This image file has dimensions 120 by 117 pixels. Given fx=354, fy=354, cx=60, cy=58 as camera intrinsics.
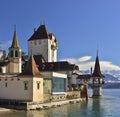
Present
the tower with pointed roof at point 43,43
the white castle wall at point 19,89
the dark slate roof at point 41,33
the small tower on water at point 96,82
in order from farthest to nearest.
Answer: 1. the small tower on water at point 96,82
2. the dark slate roof at point 41,33
3. the tower with pointed roof at point 43,43
4. the white castle wall at point 19,89

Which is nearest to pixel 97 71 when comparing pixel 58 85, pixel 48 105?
pixel 58 85

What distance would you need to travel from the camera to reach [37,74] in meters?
48.5

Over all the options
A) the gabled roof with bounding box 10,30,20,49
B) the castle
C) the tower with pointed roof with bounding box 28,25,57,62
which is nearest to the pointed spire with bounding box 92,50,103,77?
the castle

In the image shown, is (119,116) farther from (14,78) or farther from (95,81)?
(95,81)

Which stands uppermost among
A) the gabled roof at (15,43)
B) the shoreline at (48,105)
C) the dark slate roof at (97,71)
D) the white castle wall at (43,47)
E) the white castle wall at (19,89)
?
the white castle wall at (43,47)

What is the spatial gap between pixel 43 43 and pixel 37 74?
1545 inches

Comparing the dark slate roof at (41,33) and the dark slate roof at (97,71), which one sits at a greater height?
the dark slate roof at (41,33)

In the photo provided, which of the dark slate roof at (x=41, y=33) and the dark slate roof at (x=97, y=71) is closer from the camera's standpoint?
the dark slate roof at (x=41, y=33)

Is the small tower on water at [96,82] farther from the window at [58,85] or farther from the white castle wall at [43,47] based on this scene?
the window at [58,85]

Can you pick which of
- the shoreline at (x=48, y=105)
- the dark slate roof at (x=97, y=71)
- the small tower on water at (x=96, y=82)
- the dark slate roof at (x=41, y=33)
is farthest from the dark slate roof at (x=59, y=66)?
the shoreline at (x=48, y=105)

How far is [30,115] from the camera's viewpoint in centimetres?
3959

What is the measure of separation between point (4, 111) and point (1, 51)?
36.2 metres

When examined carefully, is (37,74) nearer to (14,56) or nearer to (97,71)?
(14,56)

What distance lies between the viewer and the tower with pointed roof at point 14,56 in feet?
193
